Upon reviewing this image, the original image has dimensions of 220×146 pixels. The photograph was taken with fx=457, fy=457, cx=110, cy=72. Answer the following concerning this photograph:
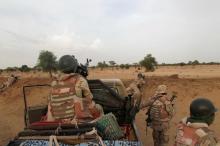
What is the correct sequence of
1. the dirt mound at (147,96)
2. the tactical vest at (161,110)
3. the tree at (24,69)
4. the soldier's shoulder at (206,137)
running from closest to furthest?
the soldier's shoulder at (206,137), the tactical vest at (161,110), the dirt mound at (147,96), the tree at (24,69)

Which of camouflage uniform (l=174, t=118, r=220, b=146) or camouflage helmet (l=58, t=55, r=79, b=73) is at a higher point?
camouflage helmet (l=58, t=55, r=79, b=73)

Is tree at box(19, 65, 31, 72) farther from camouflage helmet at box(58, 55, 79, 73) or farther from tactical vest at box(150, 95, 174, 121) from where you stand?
camouflage helmet at box(58, 55, 79, 73)

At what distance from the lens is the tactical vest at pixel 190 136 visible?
4.45m

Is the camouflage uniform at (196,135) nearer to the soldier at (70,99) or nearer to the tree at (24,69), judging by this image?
the soldier at (70,99)

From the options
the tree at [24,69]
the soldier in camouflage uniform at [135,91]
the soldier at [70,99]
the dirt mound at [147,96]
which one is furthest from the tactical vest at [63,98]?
the tree at [24,69]

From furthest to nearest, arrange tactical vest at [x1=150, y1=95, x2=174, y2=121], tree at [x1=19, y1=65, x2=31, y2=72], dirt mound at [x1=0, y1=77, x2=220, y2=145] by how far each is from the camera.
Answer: tree at [x1=19, y1=65, x2=31, y2=72] < dirt mound at [x1=0, y1=77, x2=220, y2=145] < tactical vest at [x1=150, y1=95, x2=174, y2=121]

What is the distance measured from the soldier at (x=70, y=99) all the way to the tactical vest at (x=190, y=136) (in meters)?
1.55

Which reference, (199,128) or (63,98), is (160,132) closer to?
(63,98)

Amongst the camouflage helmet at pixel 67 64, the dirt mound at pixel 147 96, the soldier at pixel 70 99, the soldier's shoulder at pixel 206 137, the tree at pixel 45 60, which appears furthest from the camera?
the tree at pixel 45 60

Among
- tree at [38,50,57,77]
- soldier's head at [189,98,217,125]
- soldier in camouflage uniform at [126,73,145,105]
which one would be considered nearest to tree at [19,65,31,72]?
tree at [38,50,57,77]

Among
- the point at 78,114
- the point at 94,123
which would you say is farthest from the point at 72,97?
the point at 94,123

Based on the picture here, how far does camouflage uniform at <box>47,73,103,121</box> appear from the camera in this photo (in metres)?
5.78

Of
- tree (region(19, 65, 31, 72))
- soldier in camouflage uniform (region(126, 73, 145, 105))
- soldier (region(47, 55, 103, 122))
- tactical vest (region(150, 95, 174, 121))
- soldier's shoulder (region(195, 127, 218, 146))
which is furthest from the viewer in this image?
tree (region(19, 65, 31, 72))

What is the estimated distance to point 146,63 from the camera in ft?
182
